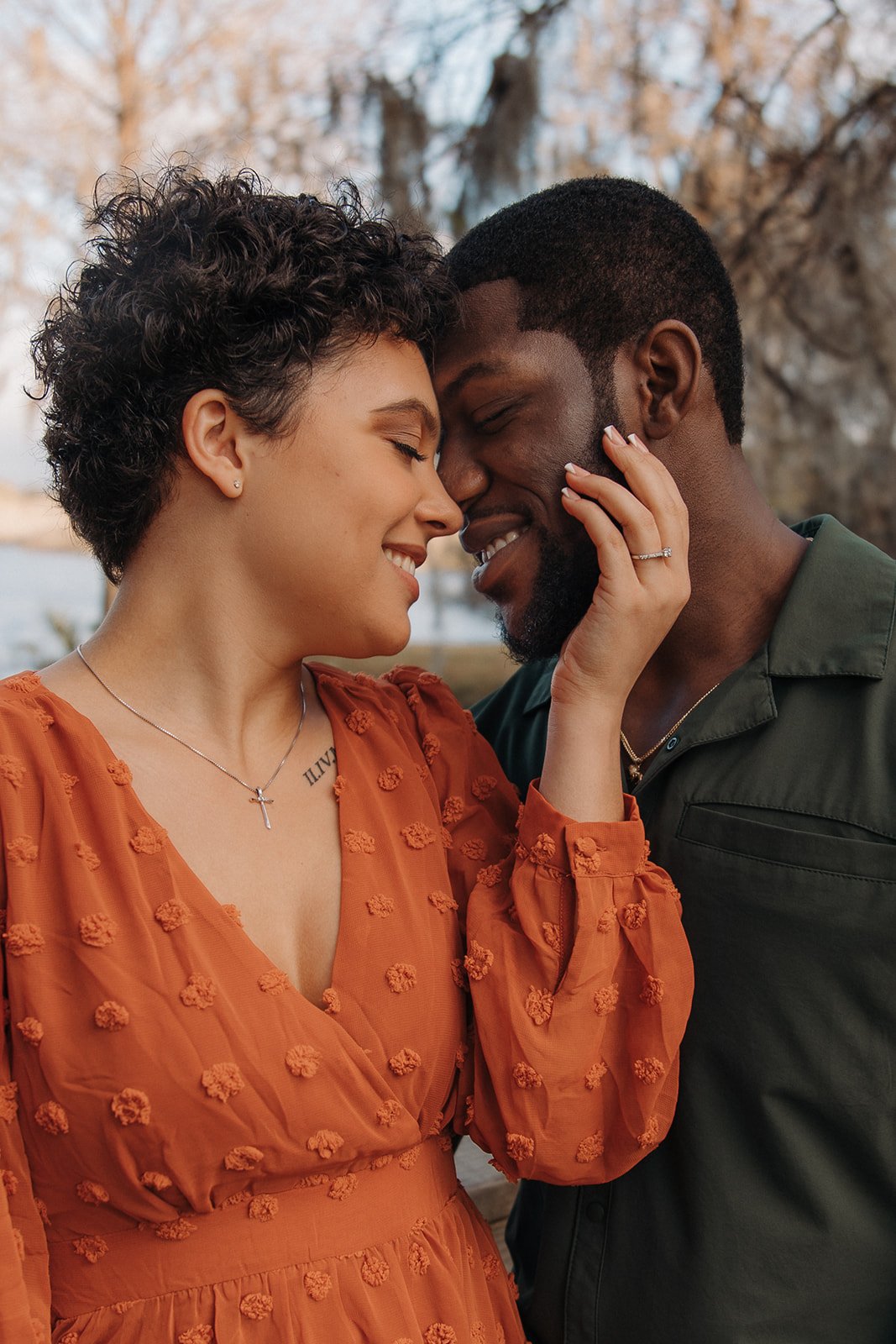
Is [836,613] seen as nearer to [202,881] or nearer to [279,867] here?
[279,867]

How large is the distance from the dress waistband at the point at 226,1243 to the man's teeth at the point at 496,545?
1001 mm

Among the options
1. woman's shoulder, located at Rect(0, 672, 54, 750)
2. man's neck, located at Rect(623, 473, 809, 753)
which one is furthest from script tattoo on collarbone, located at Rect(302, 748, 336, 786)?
man's neck, located at Rect(623, 473, 809, 753)

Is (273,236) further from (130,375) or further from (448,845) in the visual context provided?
(448,845)

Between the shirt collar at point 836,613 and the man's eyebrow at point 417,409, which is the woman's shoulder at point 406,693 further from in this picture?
the shirt collar at point 836,613

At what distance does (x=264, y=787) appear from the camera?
165 cm

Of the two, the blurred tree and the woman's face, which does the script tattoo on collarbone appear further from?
the blurred tree

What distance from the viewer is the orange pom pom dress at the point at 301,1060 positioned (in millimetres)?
1358

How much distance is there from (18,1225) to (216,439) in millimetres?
1004

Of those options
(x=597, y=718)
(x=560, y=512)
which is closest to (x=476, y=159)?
(x=560, y=512)

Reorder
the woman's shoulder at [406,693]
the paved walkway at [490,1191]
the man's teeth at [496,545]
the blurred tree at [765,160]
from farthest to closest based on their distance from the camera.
Result: the blurred tree at [765,160] < the paved walkway at [490,1191] < the man's teeth at [496,545] < the woman's shoulder at [406,693]

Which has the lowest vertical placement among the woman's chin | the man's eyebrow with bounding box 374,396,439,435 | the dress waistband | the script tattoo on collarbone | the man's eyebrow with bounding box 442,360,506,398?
the dress waistband

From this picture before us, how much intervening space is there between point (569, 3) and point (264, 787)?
3.78m

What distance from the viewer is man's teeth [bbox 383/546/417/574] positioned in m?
1.68

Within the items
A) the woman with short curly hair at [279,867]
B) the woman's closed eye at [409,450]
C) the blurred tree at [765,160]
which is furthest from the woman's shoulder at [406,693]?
the blurred tree at [765,160]
